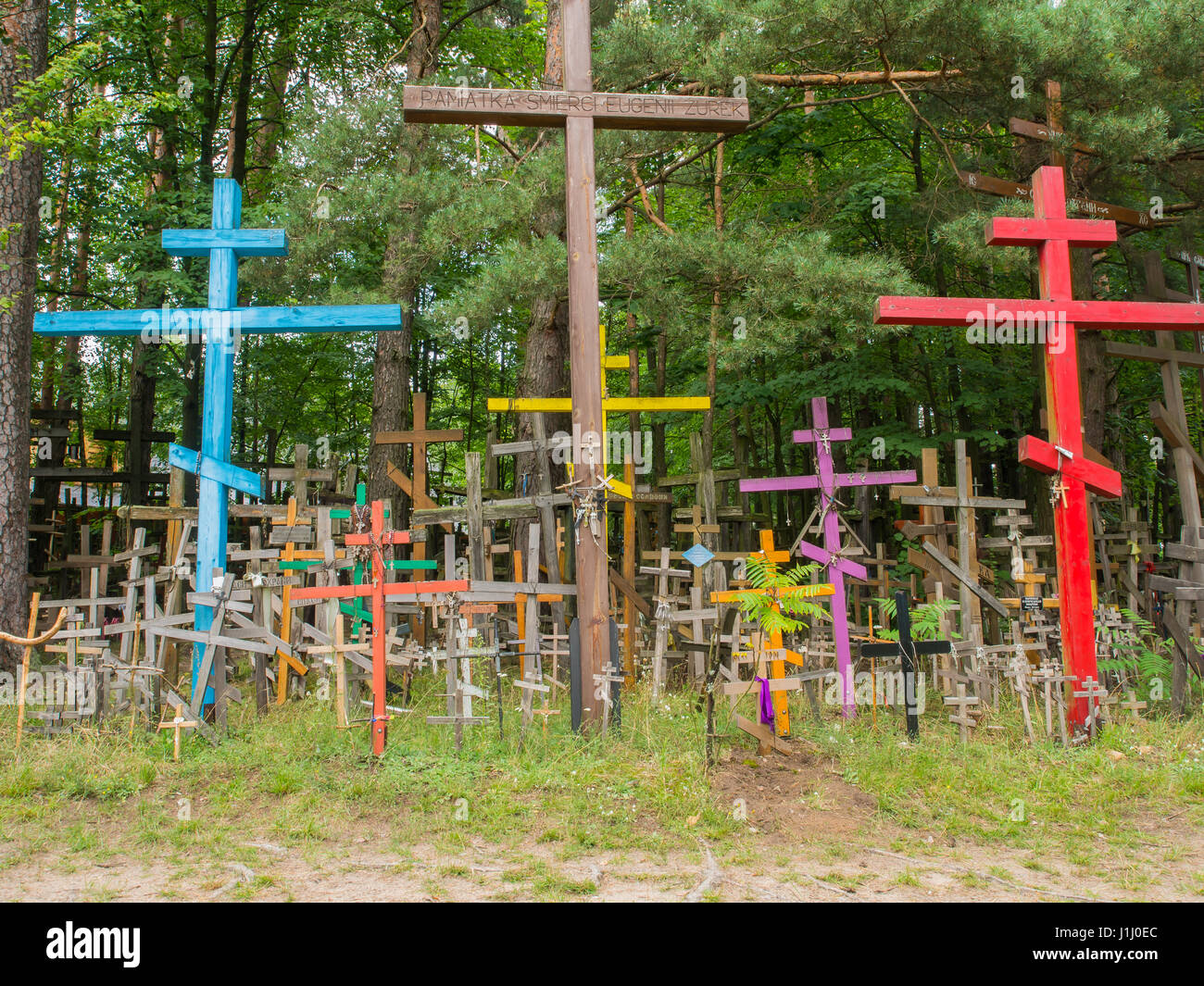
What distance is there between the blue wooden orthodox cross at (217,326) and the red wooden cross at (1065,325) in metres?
4.89

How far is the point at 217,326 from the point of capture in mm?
7707

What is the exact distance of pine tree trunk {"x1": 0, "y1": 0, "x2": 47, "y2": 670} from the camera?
8.50 metres

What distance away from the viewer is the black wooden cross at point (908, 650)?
720cm

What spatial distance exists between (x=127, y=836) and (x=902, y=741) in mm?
5474

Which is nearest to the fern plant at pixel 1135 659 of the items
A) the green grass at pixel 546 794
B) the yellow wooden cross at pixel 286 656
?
the green grass at pixel 546 794

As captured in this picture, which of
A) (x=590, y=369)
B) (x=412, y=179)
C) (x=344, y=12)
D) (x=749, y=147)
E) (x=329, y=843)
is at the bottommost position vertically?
(x=329, y=843)

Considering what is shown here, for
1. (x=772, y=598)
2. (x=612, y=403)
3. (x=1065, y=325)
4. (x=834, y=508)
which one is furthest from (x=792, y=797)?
(x=1065, y=325)

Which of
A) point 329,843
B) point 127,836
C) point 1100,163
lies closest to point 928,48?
point 1100,163

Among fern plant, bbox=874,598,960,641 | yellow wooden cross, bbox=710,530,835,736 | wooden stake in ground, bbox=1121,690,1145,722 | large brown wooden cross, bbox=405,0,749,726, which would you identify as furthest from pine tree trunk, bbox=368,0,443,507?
wooden stake in ground, bbox=1121,690,1145,722

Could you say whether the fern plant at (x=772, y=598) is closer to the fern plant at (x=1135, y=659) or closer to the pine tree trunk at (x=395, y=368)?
the fern plant at (x=1135, y=659)

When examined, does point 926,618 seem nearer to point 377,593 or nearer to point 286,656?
point 377,593

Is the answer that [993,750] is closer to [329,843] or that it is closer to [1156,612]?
[329,843]

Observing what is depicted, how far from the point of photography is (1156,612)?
40.0ft

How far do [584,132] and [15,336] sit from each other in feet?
19.3
